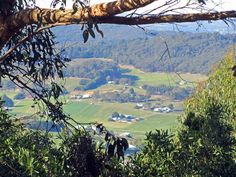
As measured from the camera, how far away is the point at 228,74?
10289mm

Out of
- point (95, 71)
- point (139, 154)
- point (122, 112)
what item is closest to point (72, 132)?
point (139, 154)

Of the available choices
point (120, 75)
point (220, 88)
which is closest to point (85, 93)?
point (120, 75)

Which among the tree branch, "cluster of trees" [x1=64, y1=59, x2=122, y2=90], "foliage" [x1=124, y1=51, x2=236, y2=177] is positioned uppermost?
the tree branch

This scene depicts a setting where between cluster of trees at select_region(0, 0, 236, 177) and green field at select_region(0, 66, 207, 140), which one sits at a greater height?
cluster of trees at select_region(0, 0, 236, 177)

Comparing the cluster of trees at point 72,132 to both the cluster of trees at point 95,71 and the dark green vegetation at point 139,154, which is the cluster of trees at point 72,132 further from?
the cluster of trees at point 95,71

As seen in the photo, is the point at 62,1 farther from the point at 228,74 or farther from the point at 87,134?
the point at 228,74

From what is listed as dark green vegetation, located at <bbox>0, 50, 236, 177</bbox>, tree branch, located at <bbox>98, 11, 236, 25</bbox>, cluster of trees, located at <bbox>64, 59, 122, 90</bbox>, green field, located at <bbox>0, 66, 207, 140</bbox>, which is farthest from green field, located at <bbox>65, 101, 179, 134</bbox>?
tree branch, located at <bbox>98, 11, 236, 25</bbox>

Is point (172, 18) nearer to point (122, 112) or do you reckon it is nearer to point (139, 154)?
point (139, 154)

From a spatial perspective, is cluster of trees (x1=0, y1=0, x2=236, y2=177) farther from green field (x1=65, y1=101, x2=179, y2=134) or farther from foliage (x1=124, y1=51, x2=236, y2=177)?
green field (x1=65, y1=101, x2=179, y2=134)

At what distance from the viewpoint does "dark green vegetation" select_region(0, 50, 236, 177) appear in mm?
4398

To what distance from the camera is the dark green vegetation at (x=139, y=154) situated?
440cm

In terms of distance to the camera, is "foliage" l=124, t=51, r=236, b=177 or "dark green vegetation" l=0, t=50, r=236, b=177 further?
"foliage" l=124, t=51, r=236, b=177

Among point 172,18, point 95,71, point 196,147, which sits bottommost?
point 95,71

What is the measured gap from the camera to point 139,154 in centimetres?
554
